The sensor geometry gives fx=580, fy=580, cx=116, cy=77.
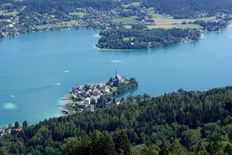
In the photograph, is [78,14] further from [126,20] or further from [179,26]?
[179,26]

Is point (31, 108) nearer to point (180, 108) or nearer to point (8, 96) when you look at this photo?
point (8, 96)

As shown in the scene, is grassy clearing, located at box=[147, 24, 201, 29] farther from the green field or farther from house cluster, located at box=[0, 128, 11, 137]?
house cluster, located at box=[0, 128, 11, 137]

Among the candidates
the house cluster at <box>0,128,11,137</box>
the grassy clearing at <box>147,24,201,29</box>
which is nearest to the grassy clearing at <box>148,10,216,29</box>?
the grassy clearing at <box>147,24,201,29</box>

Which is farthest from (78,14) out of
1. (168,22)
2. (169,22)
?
(169,22)

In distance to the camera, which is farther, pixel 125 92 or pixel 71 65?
pixel 71 65

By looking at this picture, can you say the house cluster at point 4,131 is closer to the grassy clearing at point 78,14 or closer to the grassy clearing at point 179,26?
the grassy clearing at point 179,26

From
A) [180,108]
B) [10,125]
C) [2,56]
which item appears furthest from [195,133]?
[2,56]
